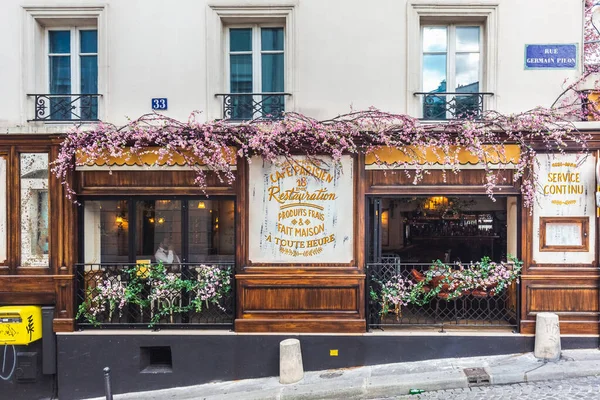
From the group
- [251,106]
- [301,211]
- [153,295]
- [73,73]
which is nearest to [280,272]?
[301,211]

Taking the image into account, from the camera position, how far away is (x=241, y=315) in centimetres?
756

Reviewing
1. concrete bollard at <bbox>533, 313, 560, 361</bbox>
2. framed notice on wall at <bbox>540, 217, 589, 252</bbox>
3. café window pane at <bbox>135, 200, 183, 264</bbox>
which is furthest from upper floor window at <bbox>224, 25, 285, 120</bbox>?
concrete bollard at <bbox>533, 313, 560, 361</bbox>

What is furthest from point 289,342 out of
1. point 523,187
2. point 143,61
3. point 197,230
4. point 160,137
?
point 143,61

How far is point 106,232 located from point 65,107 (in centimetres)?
225

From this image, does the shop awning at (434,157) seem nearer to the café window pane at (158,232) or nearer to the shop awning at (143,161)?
the shop awning at (143,161)

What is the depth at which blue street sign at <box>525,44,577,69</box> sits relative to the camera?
7.42 metres

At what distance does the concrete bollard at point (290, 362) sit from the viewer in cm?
706

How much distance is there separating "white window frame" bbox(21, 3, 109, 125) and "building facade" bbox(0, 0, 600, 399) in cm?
3

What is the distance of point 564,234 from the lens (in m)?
7.39

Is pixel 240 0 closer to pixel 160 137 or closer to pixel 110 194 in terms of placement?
pixel 160 137

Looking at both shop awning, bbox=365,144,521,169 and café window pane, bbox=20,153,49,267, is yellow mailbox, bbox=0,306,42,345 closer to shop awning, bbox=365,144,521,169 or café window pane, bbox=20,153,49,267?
café window pane, bbox=20,153,49,267

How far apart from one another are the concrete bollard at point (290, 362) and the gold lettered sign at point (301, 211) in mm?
1338

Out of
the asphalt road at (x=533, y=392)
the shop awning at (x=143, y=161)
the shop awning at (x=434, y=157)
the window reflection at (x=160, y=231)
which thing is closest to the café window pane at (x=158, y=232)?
the window reflection at (x=160, y=231)

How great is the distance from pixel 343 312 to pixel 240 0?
214 inches
